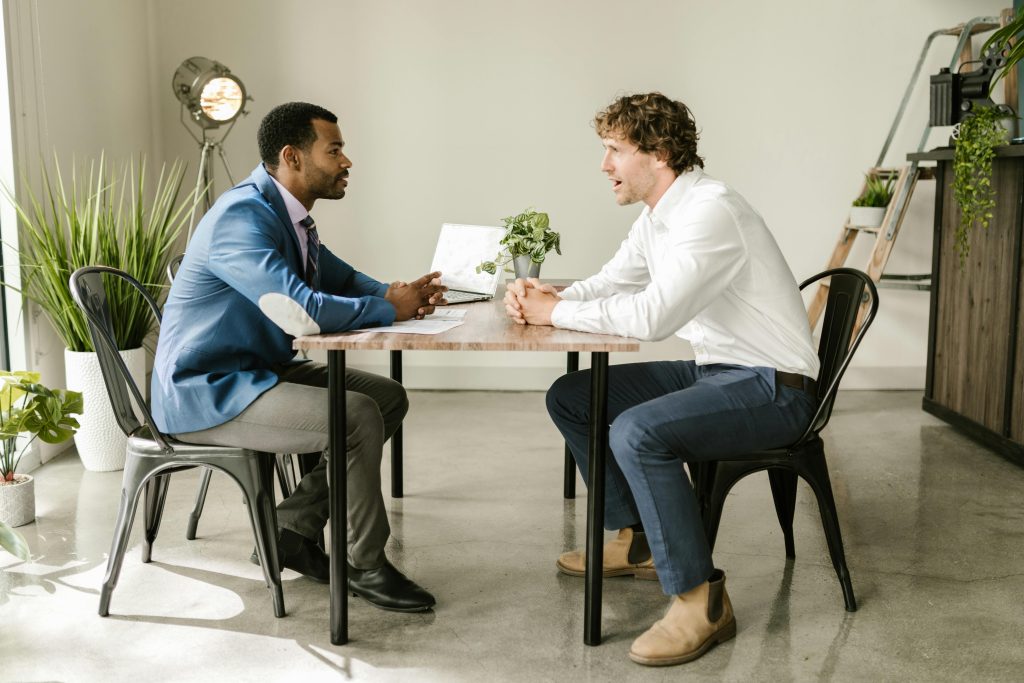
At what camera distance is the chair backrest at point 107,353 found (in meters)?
2.51

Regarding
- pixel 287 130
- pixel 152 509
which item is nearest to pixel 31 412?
pixel 152 509

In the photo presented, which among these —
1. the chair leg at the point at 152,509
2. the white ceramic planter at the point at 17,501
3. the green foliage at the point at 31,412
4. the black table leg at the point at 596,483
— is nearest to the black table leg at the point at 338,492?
the black table leg at the point at 596,483

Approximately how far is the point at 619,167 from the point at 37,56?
2.54m

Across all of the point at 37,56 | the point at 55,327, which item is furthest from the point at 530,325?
the point at 37,56

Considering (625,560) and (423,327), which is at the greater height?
(423,327)

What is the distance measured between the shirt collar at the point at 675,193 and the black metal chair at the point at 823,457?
0.49m

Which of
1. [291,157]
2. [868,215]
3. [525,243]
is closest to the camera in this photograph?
Answer: [291,157]

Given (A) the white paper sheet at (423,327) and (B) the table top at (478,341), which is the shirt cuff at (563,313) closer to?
(B) the table top at (478,341)

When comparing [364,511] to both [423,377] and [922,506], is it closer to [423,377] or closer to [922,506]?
[922,506]

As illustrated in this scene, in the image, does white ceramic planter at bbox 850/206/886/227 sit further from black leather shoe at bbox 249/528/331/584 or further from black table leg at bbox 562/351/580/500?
black leather shoe at bbox 249/528/331/584

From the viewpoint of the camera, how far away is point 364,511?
2531 millimetres

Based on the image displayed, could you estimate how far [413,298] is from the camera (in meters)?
2.61

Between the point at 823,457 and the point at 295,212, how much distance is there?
1.50m

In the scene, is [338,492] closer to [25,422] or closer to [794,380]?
[794,380]
